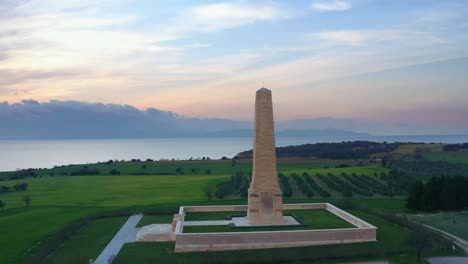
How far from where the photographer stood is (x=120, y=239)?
82.2ft

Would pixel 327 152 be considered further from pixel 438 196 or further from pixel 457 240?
pixel 457 240

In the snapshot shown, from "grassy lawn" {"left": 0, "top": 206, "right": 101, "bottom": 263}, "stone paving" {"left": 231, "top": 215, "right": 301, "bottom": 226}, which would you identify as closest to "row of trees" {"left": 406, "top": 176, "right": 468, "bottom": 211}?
"stone paving" {"left": 231, "top": 215, "right": 301, "bottom": 226}

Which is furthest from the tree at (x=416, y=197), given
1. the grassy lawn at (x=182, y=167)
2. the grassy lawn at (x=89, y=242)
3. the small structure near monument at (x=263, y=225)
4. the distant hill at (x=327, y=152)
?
the distant hill at (x=327, y=152)

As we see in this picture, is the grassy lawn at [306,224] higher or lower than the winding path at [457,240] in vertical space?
higher

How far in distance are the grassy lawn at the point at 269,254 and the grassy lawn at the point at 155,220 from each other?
5991 millimetres

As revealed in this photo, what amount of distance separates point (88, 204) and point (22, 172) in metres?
29.5

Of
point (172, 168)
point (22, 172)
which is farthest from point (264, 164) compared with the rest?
point (22, 172)

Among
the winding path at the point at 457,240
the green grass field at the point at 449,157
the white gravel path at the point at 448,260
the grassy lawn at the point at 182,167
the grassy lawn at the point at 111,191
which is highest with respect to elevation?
the green grass field at the point at 449,157

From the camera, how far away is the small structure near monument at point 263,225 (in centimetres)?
2264

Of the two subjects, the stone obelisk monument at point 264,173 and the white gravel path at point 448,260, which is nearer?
the white gravel path at point 448,260

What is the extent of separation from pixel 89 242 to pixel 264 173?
407 inches

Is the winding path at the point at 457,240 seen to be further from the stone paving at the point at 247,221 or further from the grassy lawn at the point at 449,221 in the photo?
the stone paving at the point at 247,221

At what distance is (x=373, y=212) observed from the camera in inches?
1212

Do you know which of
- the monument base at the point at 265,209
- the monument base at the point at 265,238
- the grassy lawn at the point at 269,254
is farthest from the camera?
the monument base at the point at 265,209
